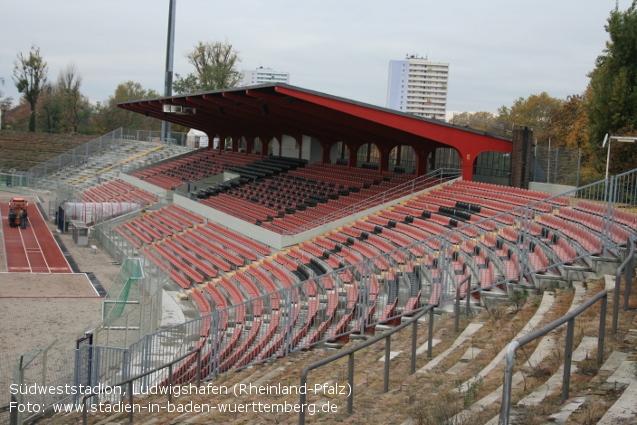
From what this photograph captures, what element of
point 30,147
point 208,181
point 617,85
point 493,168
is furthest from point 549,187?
point 30,147

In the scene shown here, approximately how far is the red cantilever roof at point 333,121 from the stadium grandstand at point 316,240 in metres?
0.08

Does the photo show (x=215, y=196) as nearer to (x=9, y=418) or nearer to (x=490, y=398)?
(x=9, y=418)

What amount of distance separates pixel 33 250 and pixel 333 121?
556 inches

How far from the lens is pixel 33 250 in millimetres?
29344

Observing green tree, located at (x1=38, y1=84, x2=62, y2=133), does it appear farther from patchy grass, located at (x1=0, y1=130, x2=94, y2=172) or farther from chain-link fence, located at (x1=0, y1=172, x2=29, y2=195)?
chain-link fence, located at (x1=0, y1=172, x2=29, y2=195)

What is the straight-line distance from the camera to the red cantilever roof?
74.7 feet

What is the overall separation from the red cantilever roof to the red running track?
893 centimetres

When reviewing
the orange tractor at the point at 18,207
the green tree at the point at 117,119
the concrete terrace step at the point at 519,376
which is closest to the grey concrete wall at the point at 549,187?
the concrete terrace step at the point at 519,376

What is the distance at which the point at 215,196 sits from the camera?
113ft

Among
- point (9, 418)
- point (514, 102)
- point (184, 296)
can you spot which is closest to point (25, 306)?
point (184, 296)

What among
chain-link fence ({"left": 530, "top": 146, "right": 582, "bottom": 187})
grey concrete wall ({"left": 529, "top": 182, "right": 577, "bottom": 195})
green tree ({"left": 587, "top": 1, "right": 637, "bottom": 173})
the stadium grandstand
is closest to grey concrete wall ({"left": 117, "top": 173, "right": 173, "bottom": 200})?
the stadium grandstand

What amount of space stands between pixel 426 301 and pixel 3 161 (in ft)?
177

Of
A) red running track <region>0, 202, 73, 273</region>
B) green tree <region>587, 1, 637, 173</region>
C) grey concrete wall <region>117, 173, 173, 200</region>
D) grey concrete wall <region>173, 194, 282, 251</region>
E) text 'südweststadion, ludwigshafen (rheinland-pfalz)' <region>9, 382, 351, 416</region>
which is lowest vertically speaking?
red running track <region>0, 202, 73, 273</region>

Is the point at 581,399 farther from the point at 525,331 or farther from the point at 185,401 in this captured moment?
the point at 185,401
